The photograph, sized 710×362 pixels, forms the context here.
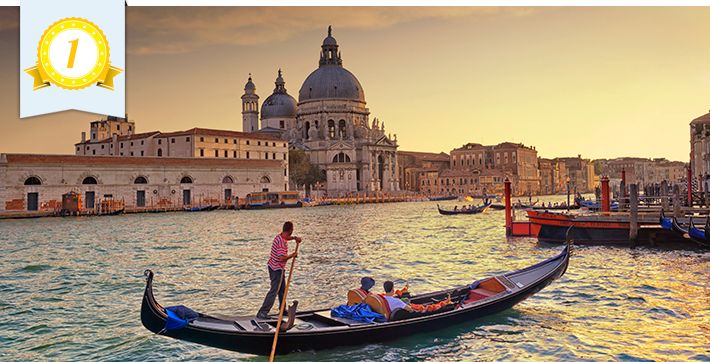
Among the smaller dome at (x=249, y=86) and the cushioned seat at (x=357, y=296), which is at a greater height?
the smaller dome at (x=249, y=86)

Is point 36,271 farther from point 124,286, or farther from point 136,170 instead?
point 136,170

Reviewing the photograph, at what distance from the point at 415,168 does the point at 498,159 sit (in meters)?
→ 10.1

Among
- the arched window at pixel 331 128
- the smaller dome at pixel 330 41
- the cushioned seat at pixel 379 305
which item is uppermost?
the smaller dome at pixel 330 41

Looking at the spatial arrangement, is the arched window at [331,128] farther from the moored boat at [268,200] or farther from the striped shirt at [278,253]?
the striped shirt at [278,253]

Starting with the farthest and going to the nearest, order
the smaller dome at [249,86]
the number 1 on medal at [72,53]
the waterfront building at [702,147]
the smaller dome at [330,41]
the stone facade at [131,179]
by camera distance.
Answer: the smaller dome at [249,86] → the smaller dome at [330,41] → the stone facade at [131,179] → the waterfront building at [702,147] → the number 1 on medal at [72,53]

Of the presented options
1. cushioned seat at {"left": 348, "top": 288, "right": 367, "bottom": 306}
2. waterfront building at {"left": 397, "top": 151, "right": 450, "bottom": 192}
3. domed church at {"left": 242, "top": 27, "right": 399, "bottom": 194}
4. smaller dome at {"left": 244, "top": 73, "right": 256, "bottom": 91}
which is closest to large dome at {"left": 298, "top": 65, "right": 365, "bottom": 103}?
domed church at {"left": 242, "top": 27, "right": 399, "bottom": 194}

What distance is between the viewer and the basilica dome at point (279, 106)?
6384 cm

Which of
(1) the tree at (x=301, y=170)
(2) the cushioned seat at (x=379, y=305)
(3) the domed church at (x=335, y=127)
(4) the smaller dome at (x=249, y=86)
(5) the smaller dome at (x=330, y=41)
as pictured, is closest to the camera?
(2) the cushioned seat at (x=379, y=305)

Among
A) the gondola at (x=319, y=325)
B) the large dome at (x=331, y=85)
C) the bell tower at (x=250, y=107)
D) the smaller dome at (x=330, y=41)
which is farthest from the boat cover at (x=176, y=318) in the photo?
the smaller dome at (x=330, y=41)

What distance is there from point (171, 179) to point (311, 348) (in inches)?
1247

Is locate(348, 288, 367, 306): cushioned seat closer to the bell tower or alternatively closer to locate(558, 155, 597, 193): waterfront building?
the bell tower

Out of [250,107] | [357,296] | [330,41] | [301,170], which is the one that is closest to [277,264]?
[357,296]

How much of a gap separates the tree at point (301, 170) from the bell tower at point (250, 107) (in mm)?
12675

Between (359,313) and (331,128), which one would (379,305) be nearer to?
(359,313)
